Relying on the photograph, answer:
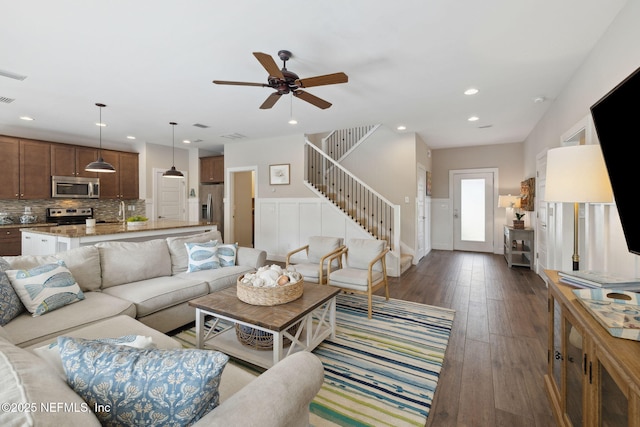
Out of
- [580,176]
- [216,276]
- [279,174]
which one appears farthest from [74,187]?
[580,176]

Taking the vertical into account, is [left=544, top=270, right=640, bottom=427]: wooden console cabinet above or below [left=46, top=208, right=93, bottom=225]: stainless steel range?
below

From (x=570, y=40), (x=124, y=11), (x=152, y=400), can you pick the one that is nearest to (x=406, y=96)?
(x=570, y=40)

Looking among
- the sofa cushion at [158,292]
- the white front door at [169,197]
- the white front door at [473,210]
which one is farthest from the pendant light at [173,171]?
the white front door at [473,210]

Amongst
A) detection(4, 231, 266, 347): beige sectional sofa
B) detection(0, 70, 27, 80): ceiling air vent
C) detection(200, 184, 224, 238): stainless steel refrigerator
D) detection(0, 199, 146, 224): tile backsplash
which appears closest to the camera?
detection(4, 231, 266, 347): beige sectional sofa

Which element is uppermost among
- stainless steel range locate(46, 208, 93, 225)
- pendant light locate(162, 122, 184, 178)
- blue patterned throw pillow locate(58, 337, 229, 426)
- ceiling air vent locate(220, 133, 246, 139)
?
ceiling air vent locate(220, 133, 246, 139)

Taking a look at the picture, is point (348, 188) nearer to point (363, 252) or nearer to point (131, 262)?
point (363, 252)

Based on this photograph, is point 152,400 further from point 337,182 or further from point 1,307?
point 337,182

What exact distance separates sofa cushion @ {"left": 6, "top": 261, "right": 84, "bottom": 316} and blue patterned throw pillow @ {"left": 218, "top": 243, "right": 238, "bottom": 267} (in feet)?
4.74

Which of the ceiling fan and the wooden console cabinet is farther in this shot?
the ceiling fan

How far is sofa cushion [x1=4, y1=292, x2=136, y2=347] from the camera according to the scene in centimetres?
180

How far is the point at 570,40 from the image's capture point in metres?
2.55

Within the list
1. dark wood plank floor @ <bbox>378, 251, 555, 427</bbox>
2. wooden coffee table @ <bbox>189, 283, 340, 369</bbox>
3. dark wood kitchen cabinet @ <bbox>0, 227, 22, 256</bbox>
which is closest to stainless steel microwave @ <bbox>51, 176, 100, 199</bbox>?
dark wood kitchen cabinet @ <bbox>0, 227, 22, 256</bbox>

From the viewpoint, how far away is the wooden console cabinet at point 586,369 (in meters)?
0.90

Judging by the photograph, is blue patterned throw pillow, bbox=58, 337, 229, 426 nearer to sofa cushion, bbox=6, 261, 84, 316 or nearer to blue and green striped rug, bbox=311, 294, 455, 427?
blue and green striped rug, bbox=311, 294, 455, 427
